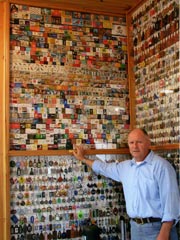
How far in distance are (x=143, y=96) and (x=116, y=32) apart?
76 cm

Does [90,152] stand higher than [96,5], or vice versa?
[96,5]

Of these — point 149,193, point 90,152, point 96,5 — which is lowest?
point 149,193

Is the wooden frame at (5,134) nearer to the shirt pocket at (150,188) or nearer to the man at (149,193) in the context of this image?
the man at (149,193)

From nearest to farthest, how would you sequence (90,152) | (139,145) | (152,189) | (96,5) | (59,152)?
(152,189) < (139,145) < (59,152) < (90,152) < (96,5)

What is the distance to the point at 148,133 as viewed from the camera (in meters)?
3.68

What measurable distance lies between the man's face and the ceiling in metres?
1.38

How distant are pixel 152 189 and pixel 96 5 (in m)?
1.93

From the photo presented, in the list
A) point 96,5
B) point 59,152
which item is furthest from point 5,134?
point 96,5

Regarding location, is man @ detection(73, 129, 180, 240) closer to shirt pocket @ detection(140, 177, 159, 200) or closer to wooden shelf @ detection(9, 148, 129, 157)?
shirt pocket @ detection(140, 177, 159, 200)

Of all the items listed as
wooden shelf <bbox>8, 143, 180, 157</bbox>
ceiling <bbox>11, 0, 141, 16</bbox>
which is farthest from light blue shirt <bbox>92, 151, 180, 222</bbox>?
ceiling <bbox>11, 0, 141, 16</bbox>

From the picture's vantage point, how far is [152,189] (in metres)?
3.16

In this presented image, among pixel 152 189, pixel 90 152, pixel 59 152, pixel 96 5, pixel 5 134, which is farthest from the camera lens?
pixel 96 5

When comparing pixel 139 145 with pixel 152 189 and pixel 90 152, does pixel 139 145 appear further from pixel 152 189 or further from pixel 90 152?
pixel 90 152

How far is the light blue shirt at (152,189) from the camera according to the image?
119 inches
